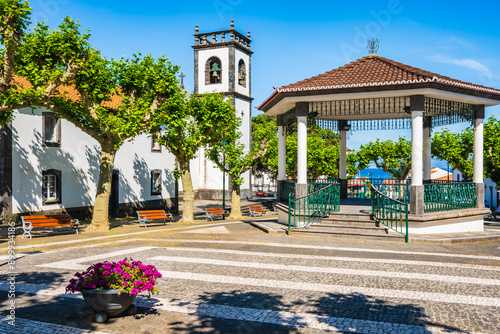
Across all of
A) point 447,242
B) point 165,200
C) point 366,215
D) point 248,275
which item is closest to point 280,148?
point 366,215

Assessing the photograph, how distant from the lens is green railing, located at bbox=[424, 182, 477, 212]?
13.9 m

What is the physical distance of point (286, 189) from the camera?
1659cm

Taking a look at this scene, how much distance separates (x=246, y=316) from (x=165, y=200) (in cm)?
2560

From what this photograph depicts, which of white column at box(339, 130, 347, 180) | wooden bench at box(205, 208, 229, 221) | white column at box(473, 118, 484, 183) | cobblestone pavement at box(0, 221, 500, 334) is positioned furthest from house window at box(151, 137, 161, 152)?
white column at box(473, 118, 484, 183)

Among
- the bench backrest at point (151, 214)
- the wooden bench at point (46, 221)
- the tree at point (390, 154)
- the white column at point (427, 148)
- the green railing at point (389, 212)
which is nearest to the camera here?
the green railing at point (389, 212)

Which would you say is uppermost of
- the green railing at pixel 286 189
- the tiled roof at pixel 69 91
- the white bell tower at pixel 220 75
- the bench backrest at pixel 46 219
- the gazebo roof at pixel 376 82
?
the white bell tower at pixel 220 75

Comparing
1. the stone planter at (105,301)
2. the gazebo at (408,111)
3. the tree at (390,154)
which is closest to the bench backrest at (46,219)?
the gazebo at (408,111)

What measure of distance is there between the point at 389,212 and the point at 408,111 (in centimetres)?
388

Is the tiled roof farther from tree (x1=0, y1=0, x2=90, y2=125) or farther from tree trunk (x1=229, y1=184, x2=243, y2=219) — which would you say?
tree trunk (x1=229, y1=184, x2=243, y2=219)

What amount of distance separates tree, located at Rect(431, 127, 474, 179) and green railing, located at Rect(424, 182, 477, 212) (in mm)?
22159

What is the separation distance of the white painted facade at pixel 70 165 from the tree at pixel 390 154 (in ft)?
66.3

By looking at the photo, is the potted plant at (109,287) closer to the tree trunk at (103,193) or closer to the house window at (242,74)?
the tree trunk at (103,193)

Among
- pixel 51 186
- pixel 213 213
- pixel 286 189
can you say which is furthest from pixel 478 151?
pixel 51 186

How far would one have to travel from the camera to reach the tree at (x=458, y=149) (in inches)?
1390
